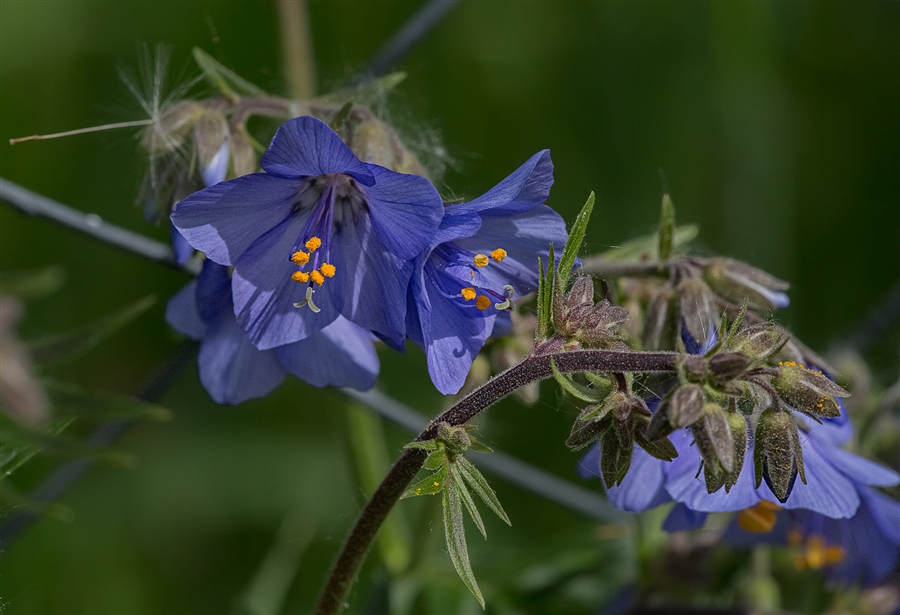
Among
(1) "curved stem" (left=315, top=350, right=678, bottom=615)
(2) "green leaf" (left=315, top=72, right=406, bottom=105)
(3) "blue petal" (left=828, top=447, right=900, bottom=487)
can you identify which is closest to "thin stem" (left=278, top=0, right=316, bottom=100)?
(2) "green leaf" (left=315, top=72, right=406, bottom=105)

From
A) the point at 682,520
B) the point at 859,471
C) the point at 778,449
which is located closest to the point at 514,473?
the point at 682,520

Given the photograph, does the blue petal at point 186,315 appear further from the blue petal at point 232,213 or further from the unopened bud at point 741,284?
the unopened bud at point 741,284

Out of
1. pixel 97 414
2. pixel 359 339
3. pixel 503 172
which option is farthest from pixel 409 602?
pixel 503 172

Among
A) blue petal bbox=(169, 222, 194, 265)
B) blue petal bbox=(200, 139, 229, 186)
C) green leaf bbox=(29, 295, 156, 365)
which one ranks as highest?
blue petal bbox=(200, 139, 229, 186)

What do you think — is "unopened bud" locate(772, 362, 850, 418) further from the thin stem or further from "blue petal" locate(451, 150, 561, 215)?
the thin stem

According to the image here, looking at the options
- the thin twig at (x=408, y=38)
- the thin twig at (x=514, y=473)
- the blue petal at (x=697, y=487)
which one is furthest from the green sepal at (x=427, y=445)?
the thin twig at (x=408, y=38)

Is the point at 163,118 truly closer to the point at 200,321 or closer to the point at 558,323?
the point at 200,321
